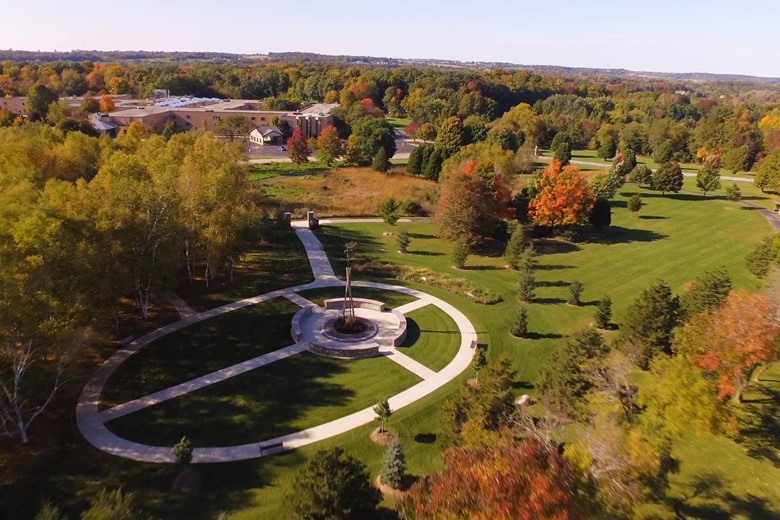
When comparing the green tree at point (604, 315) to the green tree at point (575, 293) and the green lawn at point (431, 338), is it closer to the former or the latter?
the green tree at point (575, 293)

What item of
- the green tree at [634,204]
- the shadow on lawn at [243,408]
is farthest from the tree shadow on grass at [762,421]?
the green tree at [634,204]

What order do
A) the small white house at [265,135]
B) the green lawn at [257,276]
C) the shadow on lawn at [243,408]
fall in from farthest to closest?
1. the small white house at [265,135]
2. the green lawn at [257,276]
3. the shadow on lawn at [243,408]

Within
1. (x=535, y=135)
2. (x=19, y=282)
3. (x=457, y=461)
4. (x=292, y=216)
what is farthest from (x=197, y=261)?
(x=535, y=135)

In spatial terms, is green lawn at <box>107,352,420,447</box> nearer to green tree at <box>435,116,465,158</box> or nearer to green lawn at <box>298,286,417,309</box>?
green lawn at <box>298,286,417,309</box>

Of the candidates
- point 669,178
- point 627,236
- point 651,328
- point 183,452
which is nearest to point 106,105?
point 627,236

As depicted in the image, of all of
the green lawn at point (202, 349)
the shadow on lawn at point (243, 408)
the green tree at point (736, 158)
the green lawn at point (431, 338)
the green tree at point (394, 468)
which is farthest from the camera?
the green tree at point (736, 158)

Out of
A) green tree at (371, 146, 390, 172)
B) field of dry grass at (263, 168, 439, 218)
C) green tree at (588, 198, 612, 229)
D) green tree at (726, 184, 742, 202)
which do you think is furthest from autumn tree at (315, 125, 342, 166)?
green tree at (726, 184, 742, 202)
